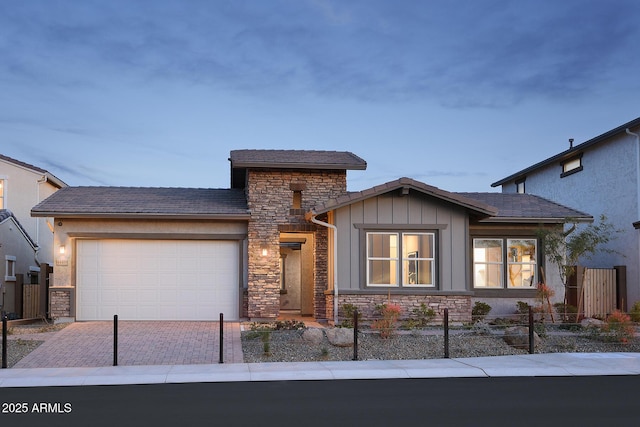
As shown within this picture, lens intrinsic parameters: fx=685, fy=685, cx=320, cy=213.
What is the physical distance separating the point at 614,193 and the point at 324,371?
591 inches

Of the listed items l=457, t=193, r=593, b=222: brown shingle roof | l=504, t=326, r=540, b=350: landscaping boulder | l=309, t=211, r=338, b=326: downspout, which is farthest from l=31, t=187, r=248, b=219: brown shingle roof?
l=504, t=326, r=540, b=350: landscaping boulder

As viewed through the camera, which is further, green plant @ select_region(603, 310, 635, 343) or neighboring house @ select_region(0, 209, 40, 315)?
neighboring house @ select_region(0, 209, 40, 315)

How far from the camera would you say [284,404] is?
9.65 m

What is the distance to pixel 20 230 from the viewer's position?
1043 inches

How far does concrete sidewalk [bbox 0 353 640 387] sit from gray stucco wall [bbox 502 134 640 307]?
912 cm

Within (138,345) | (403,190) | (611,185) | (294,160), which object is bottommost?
(138,345)

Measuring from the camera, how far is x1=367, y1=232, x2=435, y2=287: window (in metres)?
19.2

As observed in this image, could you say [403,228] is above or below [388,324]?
above

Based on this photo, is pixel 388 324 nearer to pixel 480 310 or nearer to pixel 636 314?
pixel 480 310

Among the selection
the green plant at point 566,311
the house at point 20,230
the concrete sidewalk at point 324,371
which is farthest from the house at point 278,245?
the concrete sidewalk at point 324,371

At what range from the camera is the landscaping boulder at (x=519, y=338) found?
50.4 ft

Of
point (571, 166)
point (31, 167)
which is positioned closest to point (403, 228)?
Answer: point (571, 166)

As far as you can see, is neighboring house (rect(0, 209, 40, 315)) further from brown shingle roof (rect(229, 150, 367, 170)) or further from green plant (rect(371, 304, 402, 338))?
green plant (rect(371, 304, 402, 338))

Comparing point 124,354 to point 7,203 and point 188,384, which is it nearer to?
→ point 188,384
